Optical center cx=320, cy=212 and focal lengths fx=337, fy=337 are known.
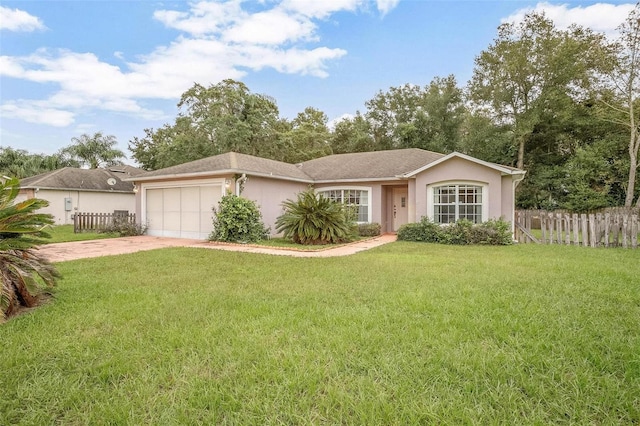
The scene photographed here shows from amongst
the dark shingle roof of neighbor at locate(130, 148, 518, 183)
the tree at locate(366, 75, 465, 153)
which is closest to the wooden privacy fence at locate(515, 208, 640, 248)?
the dark shingle roof of neighbor at locate(130, 148, 518, 183)

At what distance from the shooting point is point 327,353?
3.25 metres

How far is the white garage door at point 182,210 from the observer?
552 inches

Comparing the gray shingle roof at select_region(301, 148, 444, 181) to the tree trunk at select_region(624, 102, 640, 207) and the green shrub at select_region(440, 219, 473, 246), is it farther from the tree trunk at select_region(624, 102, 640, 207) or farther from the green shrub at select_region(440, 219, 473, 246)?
the tree trunk at select_region(624, 102, 640, 207)

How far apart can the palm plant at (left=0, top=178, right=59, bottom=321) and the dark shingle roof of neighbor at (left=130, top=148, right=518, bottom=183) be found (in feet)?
26.3

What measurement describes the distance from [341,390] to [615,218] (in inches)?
516

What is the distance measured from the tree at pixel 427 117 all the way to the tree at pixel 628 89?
10843mm

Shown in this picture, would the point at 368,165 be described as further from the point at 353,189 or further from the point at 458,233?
the point at 458,233

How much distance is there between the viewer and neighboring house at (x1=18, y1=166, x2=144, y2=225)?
856 inches

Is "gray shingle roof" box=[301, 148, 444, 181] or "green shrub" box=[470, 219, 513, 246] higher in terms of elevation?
"gray shingle roof" box=[301, 148, 444, 181]

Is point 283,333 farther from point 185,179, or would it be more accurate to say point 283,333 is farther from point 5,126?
point 5,126

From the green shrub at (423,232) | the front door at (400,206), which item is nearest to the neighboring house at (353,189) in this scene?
the front door at (400,206)

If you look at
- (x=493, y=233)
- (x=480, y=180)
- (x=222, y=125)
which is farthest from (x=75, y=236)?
(x=480, y=180)

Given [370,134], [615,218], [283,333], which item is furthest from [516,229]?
[370,134]

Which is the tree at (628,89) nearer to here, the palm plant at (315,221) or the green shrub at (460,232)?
the green shrub at (460,232)
